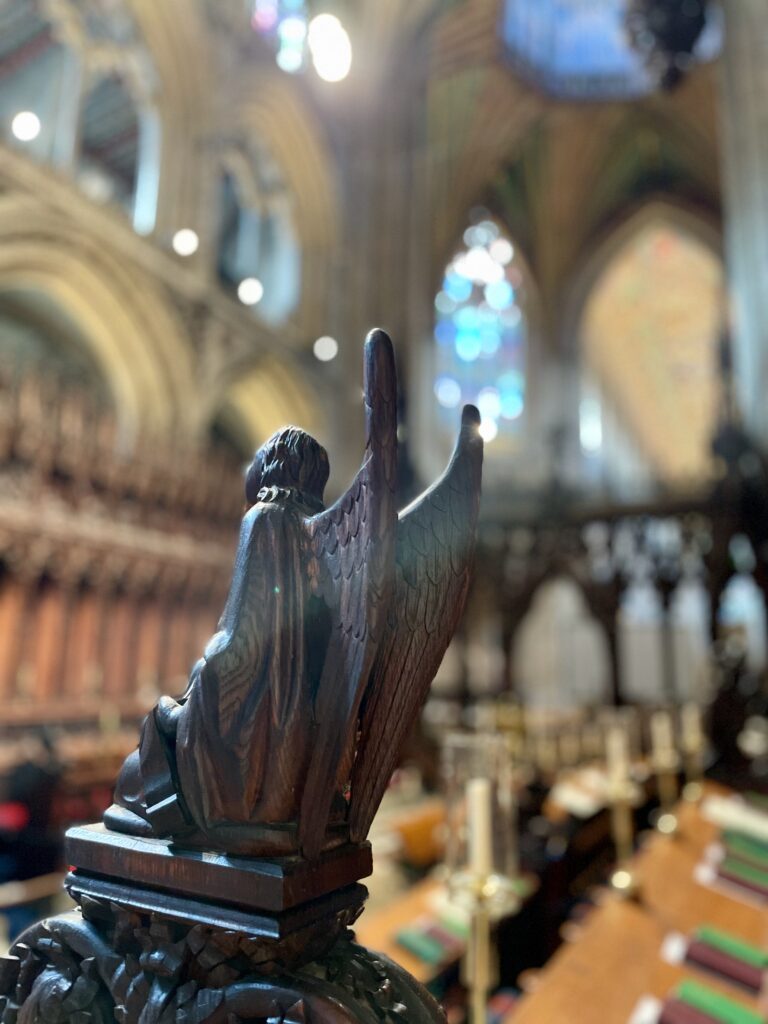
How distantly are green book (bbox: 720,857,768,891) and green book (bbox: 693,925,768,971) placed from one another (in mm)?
511

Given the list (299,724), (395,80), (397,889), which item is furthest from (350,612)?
(395,80)

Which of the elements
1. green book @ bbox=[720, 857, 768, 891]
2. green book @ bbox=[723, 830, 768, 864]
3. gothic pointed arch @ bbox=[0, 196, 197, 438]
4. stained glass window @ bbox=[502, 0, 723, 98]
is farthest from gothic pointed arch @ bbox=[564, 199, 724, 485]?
green book @ bbox=[720, 857, 768, 891]

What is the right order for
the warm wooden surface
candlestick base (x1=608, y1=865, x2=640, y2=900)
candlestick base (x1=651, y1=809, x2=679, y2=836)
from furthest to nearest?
candlestick base (x1=651, y1=809, x2=679, y2=836) < candlestick base (x1=608, y1=865, x2=640, y2=900) < the warm wooden surface

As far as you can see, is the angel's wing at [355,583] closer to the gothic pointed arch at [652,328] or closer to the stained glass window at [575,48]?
the gothic pointed arch at [652,328]

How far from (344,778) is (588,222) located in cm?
1901

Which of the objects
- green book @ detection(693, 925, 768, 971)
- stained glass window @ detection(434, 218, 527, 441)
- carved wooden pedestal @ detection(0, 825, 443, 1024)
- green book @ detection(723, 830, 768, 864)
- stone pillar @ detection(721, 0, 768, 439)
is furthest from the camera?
stained glass window @ detection(434, 218, 527, 441)

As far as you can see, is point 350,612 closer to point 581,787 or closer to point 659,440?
point 581,787

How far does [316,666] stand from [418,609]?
139 mm

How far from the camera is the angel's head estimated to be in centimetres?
100

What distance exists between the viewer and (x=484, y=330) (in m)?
17.2

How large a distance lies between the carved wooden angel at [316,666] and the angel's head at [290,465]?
0.03 meters

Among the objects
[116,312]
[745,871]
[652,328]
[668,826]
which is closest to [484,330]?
[652,328]

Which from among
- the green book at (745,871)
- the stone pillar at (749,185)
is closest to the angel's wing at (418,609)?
the green book at (745,871)

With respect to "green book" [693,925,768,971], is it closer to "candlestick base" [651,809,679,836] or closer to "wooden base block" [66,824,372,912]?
"candlestick base" [651,809,679,836]
